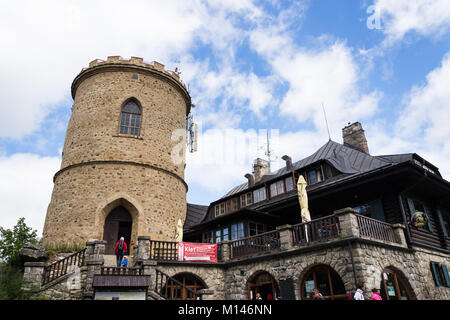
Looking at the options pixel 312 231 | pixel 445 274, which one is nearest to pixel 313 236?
pixel 312 231

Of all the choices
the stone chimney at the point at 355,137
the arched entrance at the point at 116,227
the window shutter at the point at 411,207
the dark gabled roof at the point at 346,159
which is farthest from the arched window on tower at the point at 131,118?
the window shutter at the point at 411,207

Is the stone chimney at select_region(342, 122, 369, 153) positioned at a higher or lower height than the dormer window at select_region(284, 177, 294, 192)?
higher

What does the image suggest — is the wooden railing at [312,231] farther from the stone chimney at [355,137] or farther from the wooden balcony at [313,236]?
the stone chimney at [355,137]

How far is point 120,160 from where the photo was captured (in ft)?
65.8

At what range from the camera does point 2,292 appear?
1062cm

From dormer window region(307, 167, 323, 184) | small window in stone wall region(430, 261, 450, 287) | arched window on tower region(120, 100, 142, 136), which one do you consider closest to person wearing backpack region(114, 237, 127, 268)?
arched window on tower region(120, 100, 142, 136)

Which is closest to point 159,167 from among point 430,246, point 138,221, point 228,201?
point 138,221

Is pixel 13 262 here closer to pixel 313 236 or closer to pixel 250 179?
pixel 313 236

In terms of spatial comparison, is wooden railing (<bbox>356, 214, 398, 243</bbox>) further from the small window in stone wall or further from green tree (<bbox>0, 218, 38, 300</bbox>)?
green tree (<bbox>0, 218, 38, 300</bbox>)

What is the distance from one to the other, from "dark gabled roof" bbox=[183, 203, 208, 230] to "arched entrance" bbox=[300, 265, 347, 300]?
12427 millimetres

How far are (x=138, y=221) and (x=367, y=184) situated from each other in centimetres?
1206

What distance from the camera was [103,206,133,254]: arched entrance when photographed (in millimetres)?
19016
